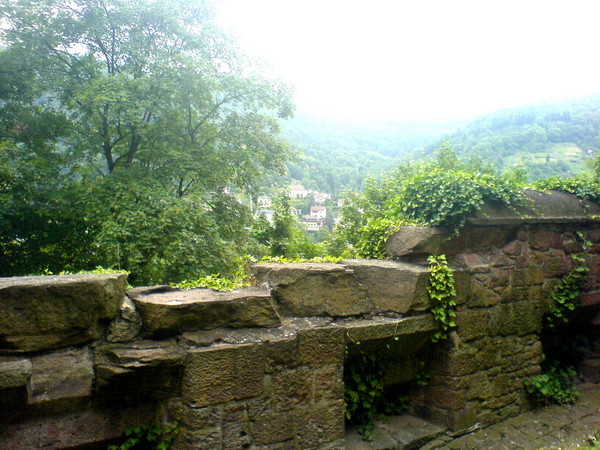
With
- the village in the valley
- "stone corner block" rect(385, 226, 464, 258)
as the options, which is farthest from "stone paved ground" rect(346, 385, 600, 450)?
the village in the valley

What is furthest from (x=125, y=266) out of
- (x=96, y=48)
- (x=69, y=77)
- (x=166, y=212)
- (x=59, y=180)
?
(x=96, y=48)

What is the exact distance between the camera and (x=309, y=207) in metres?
16.5

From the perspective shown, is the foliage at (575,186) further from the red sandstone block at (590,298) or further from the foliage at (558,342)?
the red sandstone block at (590,298)

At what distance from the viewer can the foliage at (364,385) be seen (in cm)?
306

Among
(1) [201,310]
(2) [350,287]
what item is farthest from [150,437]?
Result: (2) [350,287]

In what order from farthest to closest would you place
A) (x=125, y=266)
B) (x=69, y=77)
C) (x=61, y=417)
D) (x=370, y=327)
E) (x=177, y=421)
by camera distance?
1. (x=69, y=77)
2. (x=125, y=266)
3. (x=370, y=327)
4. (x=177, y=421)
5. (x=61, y=417)

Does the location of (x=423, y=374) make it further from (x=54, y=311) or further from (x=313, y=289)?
(x=54, y=311)

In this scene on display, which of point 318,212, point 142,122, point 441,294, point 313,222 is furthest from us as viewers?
point 318,212

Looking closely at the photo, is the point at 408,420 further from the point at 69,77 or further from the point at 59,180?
the point at 69,77

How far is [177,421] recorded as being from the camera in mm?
2172

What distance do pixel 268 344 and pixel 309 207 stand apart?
46.6 ft

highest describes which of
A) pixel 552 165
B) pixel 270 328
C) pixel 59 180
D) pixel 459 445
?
pixel 552 165

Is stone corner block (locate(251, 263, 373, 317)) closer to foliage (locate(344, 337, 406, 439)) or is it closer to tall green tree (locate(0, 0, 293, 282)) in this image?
foliage (locate(344, 337, 406, 439))

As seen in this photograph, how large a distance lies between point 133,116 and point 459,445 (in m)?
8.56
